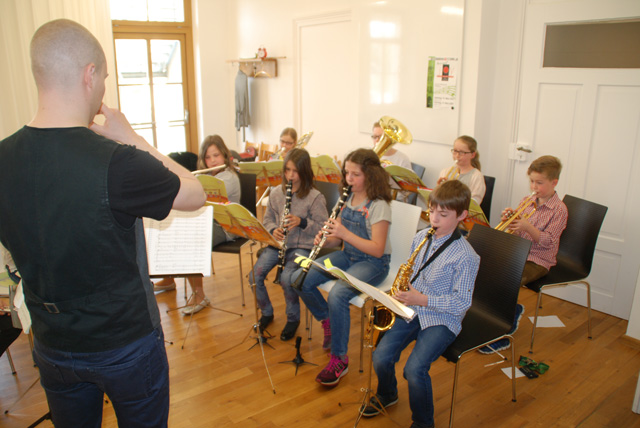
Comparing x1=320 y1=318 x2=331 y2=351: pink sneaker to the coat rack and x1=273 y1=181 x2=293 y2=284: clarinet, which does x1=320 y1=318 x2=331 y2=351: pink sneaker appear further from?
the coat rack

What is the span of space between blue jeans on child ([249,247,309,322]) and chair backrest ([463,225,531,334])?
3.68 feet

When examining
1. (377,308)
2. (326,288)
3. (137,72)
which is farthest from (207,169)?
(137,72)

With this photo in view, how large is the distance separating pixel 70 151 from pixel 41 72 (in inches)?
9.0

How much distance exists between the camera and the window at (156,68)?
6.86 metres

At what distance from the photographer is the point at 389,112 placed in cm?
496

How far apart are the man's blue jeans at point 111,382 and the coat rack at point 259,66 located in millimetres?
5638

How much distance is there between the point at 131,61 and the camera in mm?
6941

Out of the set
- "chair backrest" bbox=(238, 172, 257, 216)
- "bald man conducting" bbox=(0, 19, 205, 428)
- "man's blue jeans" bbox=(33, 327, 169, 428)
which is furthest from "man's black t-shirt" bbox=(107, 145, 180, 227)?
"chair backrest" bbox=(238, 172, 257, 216)

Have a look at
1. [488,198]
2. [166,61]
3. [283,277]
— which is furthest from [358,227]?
[166,61]

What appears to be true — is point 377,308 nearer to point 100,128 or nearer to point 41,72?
point 100,128

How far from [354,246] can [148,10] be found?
579 centimetres

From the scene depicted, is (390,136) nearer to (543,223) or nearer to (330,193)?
(330,193)

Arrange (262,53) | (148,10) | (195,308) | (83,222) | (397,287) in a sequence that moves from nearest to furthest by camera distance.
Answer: (83,222) → (397,287) → (195,308) → (262,53) → (148,10)

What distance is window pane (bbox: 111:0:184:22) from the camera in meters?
6.75
